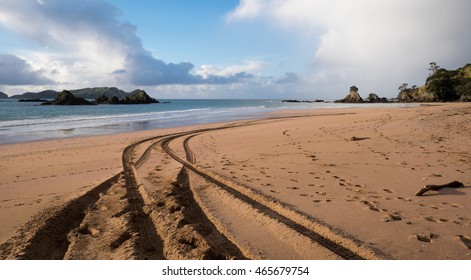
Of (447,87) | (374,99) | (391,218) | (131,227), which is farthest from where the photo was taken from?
(374,99)

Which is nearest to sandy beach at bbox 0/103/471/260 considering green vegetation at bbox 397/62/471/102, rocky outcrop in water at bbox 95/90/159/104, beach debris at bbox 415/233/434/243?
beach debris at bbox 415/233/434/243

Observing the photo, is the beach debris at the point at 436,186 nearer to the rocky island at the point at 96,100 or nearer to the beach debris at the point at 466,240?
the beach debris at the point at 466,240

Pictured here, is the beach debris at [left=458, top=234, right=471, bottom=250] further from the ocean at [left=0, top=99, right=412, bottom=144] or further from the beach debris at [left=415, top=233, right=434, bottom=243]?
the ocean at [left=0, top=99, right=412, bottom=144]

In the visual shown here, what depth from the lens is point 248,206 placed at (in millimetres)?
5254

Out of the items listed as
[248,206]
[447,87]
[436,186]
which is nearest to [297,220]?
[248,206]

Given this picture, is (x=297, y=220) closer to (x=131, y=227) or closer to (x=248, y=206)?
(x=248, y=206)

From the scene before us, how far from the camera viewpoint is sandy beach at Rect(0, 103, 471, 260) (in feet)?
12.5

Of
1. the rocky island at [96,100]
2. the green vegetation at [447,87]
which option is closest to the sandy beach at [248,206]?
the green vegetation at [447,87]

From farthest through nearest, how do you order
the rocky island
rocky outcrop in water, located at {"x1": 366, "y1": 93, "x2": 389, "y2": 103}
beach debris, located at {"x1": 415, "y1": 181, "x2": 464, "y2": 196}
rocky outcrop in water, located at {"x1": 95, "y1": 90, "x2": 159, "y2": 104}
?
1. rocky outcrop in water, located at {"x1": 95, "y1": 90, "x2": 159, "y2": 104}
2. rocky outcrop in water, located at {"x1": 366, "y1": 93, "x2": 389, "y2": 103}
3. the rocky island
4. beach debris, located at {"x1": 415, "y1": 181, "x2": 464, "y2": 196}

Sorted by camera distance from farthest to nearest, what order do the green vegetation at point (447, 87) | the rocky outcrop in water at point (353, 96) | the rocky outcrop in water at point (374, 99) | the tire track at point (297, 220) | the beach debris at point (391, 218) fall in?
1. the rocky outcrop in water at point (353, 96)
2. the rocky outcrop in water at point (374, 99)
3. the green vegetation at point (447, 87)
4. the beach debris at point (391, 218)
5. the tire track at point (297, 220)

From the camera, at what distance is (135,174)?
8.06m

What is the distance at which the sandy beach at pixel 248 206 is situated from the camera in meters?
3.82
